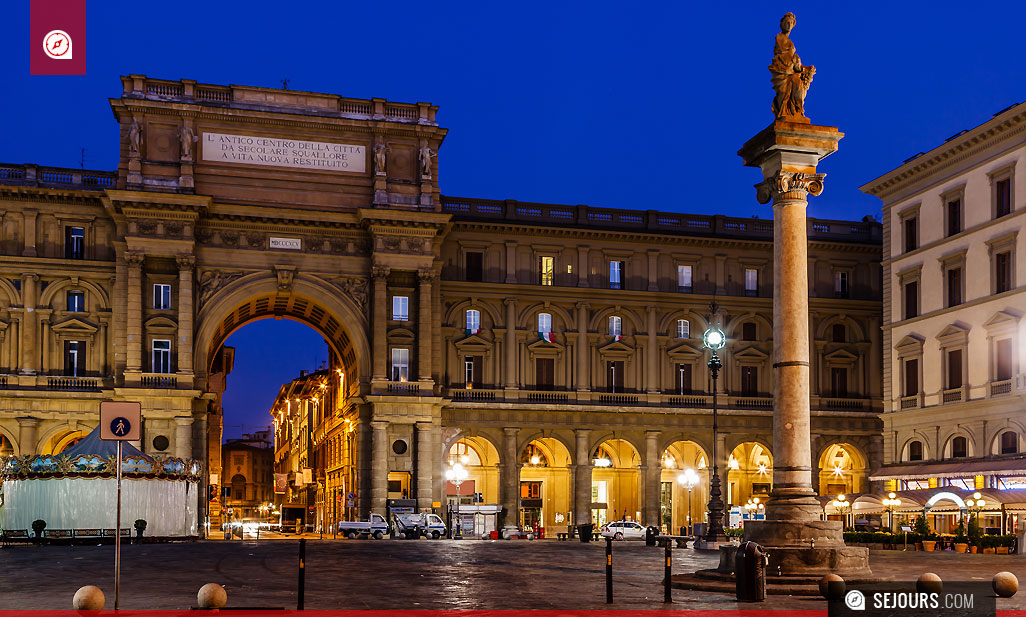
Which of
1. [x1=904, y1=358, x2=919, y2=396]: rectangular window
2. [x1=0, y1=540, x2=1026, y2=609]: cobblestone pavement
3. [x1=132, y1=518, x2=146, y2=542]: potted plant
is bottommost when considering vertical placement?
[x1=132, y1=518, x2=146, y2=542]: potted plant

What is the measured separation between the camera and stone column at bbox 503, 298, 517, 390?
72.9 metres

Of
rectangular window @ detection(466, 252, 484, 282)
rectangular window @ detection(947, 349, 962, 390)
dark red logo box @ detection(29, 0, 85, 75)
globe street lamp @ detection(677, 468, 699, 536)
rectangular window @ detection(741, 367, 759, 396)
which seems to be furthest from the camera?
rectangular window @ detection(741, 367, 759, 396)

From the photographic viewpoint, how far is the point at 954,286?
190 ft

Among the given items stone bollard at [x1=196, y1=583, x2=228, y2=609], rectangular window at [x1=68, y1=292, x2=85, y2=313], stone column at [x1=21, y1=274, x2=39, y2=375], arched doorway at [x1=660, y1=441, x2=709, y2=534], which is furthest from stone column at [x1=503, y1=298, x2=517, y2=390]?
stone bollard at [x1=196, y1=583, x2=228, y2=609]

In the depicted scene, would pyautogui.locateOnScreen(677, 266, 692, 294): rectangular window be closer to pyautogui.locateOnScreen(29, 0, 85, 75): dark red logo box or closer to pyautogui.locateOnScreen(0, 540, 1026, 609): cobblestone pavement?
pyautogui.locateOnScreen(0, 540, 1026, 609): cobblestone pavement

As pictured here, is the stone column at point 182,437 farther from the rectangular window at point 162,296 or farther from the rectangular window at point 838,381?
the rectangular window at point 838,381

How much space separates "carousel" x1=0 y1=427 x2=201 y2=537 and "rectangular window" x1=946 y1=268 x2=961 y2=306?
36.9 m

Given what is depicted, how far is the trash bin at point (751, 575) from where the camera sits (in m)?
20.4

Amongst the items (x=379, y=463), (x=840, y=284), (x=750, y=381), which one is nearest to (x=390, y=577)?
(x=379, y=463)

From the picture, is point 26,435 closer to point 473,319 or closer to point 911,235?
point 473,319

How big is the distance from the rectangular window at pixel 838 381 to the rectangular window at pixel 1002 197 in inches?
996

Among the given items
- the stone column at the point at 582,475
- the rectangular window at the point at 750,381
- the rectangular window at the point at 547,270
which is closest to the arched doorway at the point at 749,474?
the rectangular window at the point at 750,381

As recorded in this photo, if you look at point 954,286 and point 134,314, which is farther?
point 134,314

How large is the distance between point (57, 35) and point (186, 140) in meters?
47.5
